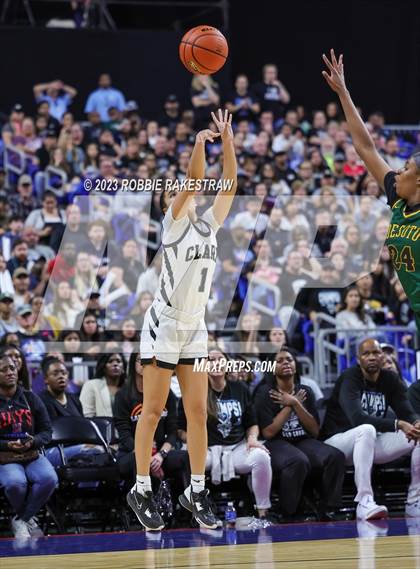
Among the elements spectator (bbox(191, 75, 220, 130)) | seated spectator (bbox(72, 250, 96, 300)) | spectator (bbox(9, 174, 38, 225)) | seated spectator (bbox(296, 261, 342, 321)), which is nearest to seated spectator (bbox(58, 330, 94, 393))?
seated spectator (bbox(72, 250, 96, 300))

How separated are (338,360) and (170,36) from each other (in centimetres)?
784

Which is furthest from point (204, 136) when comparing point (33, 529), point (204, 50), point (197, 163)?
point (33, 529)

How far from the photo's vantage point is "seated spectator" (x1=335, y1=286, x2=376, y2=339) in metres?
12.3

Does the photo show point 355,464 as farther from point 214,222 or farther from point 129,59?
point 129,59

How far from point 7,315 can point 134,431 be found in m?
2.40

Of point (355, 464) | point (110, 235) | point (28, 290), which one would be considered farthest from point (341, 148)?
point (355, 464)

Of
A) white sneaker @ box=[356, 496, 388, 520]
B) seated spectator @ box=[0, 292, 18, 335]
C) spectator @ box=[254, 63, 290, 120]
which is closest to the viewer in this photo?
white sneaker @ box=[356, 496, 388, 520]

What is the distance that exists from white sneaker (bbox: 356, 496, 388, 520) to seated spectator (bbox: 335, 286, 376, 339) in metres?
3.17

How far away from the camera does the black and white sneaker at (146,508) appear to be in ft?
25.5

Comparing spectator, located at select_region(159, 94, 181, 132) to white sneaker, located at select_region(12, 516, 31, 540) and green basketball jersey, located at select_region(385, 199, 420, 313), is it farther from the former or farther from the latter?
green basketball jersey, located at select_region(385, 199, 420, 313)

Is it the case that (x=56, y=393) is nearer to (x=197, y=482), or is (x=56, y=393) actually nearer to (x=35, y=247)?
(x=197, y=482)

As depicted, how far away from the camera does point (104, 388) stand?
10133 millimetres

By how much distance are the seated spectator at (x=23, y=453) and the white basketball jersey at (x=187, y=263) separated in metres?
2.17

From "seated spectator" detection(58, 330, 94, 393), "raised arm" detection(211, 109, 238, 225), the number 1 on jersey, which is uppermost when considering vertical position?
"raised arm" detection(211, 109, 238, 225)
